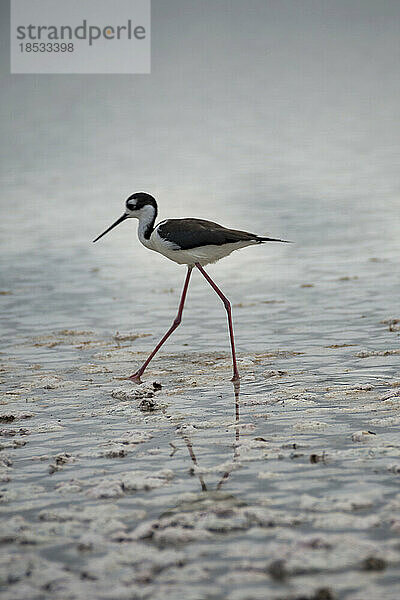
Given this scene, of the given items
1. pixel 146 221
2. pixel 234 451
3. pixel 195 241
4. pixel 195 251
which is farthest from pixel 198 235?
pixel 234 451

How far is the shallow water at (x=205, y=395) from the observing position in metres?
3.69

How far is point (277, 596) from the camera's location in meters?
3.37

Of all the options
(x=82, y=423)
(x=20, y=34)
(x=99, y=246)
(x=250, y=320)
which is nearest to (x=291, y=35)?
(x=20, y=34)

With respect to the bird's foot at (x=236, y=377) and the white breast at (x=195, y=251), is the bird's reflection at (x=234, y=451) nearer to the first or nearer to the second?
the bird's foot at (x=236, y=377)

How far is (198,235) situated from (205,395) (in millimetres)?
1478

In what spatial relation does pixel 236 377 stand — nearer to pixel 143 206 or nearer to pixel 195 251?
pixel 195 251

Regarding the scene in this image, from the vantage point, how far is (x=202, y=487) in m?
4.50

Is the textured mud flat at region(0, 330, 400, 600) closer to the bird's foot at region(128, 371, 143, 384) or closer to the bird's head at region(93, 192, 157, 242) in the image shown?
the bird's foot at region(128, 371, 143, 384)

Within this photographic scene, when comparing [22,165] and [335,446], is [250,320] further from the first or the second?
[22,165]

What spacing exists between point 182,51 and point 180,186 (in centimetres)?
1972

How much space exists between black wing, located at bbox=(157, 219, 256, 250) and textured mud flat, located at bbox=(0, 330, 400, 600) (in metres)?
1.11

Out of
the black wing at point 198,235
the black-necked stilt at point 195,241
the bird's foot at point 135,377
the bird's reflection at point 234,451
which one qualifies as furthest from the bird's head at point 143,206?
the bird's reflection at point 234,451

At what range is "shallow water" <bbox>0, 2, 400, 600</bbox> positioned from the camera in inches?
145

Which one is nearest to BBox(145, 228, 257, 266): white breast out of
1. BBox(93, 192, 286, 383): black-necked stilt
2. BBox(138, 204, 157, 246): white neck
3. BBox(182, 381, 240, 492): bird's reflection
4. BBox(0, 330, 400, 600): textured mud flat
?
BBox(93, 192, 286, 383): black-necked stilt
